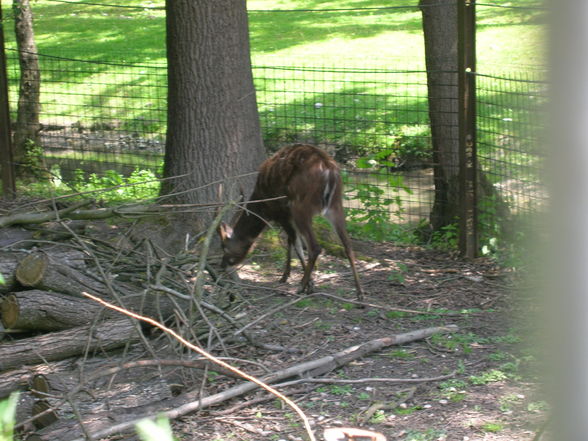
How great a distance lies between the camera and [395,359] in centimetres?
511

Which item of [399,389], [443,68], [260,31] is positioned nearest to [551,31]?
[399,389]

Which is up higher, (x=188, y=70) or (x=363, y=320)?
(x=188, y=70)

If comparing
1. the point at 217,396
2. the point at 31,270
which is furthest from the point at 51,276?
the point at 217,396

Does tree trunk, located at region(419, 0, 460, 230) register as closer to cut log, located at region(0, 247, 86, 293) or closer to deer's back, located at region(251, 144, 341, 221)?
deer's back, located at region(251, 144, 341, 221)

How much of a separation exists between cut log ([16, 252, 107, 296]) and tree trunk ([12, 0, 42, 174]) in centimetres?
560

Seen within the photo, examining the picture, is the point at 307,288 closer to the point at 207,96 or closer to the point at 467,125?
the point at 207,96

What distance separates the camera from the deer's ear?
23.2ft

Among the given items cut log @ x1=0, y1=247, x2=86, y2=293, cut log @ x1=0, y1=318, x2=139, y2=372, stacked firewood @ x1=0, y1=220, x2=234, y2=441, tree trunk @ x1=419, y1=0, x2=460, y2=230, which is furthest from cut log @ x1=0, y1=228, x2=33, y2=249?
tree trunk @ x1=419, y1=0, x2=460, y2=230

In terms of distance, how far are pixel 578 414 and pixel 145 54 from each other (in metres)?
15.8

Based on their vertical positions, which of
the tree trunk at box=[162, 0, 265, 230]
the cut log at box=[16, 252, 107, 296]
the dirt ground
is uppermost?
the tree trunk at box=[162, 0, 265, 230]

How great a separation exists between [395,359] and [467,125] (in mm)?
3065

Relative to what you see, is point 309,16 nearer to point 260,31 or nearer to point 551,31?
point 260,31

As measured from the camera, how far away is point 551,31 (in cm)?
71

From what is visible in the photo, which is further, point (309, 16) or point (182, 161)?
point (309, 16)
